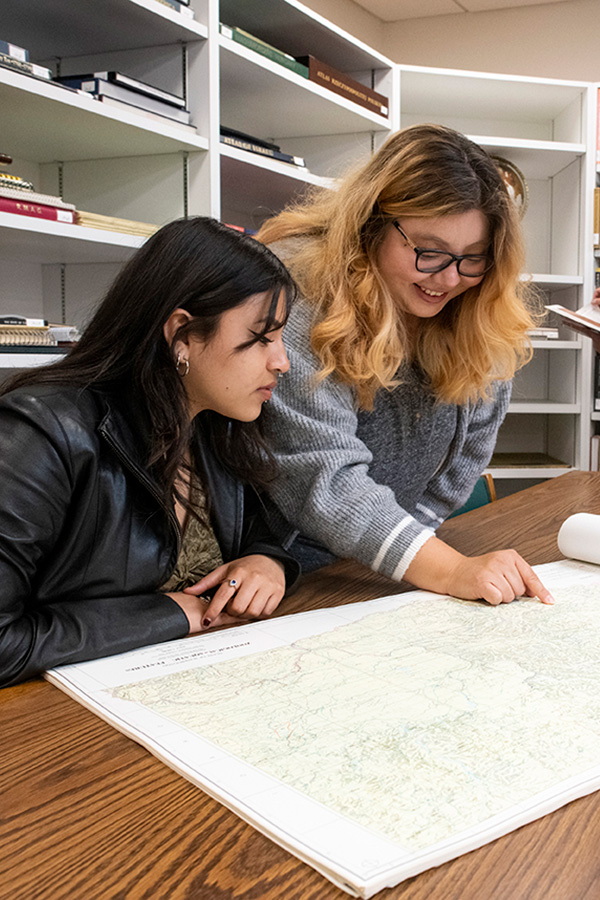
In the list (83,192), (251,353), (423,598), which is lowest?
(423,598)

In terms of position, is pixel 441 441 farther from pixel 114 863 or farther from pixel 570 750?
pixel 114 863

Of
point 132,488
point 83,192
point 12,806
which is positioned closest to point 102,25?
point 83,192

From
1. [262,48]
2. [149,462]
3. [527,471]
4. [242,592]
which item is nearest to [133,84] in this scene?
[262,48]

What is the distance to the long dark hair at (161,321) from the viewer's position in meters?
0.97

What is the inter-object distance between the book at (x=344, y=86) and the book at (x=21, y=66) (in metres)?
1.14

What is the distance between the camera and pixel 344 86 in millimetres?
2773

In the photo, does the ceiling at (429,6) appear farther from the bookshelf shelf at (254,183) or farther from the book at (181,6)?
the book at (181,6)

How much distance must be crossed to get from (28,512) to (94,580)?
5.5 inches

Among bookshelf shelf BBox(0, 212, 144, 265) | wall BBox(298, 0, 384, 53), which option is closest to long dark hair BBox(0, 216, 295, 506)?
bookshelf shelf BBox(0, 212, 144, 265)

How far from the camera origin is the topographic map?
50cm

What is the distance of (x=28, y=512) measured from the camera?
2.68ft

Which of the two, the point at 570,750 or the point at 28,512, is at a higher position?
the point at 28,512

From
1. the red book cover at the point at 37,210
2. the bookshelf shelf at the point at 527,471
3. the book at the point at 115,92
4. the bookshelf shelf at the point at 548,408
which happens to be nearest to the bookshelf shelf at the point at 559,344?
the bookshelf shelf at the point at 548,408

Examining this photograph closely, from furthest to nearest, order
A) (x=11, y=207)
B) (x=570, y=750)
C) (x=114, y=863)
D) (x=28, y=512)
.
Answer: (x=11, y=207) < (x=28, y=512) < (x=570, y=750) < (x=114, y=863)
